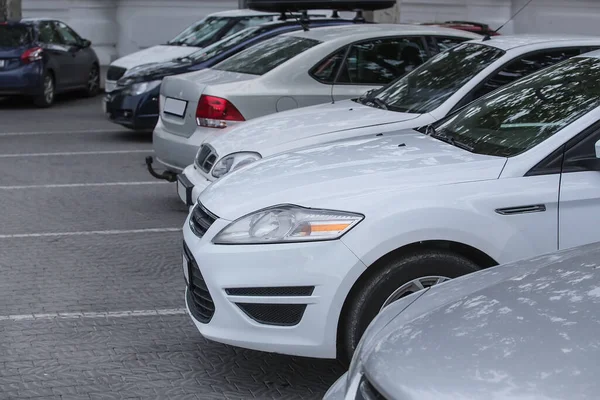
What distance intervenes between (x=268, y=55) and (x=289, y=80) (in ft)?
2.55

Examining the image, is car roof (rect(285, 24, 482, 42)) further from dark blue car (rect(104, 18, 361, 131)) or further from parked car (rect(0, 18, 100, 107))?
parked car (rect(0, 18, 100, 107))

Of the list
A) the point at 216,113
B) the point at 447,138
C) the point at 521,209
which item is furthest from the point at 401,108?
the point at 521,209

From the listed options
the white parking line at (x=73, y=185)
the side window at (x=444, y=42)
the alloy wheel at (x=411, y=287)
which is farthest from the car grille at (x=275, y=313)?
the white parking line at (x=73, y=185)

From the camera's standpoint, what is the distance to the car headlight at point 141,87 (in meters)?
13.5

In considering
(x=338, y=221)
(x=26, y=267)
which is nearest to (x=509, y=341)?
(x=338, y=221)

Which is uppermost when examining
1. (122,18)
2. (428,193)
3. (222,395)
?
→ (428,193)

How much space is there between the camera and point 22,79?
17.7m

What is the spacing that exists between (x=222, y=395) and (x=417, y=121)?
317 centimetres

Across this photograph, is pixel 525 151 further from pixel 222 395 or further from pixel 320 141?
pixel 320 141

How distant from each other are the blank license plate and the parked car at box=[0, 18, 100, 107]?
28.4ft

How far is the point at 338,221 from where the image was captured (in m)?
4.75

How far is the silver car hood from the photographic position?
9.09 feet

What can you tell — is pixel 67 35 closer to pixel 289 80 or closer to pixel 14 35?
pixel 14 35

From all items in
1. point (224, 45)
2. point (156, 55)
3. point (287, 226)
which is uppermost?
point (287, 226)
